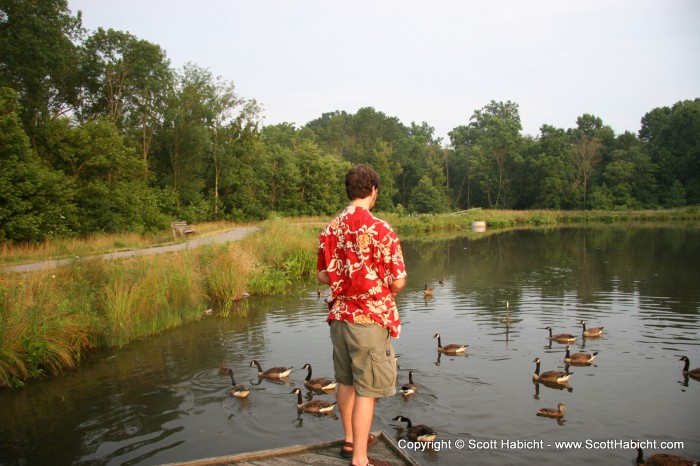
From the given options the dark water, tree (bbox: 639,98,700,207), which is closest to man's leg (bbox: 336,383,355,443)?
the dark water

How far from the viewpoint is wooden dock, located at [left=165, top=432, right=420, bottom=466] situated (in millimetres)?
4820

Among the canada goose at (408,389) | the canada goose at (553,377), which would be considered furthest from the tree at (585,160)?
the canada goose at (408,389)

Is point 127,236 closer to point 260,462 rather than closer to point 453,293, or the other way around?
point 453,293

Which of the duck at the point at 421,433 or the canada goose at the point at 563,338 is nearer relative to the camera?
the duck at the point at 421,433

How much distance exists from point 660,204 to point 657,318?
65.2m

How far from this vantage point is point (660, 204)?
69062mm

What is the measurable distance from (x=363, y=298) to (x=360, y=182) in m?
1.01

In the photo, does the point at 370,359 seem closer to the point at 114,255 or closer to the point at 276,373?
the point at 276,373

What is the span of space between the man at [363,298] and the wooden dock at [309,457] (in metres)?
0.52

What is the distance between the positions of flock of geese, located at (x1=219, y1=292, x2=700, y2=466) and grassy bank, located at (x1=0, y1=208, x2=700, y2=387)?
3.41m

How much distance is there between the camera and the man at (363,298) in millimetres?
4238

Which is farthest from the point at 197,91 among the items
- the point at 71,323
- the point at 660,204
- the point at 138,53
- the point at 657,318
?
the point at 660,204

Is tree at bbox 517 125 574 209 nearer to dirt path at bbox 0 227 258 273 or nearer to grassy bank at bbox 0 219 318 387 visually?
dirt path at bbox 0 227 258 273

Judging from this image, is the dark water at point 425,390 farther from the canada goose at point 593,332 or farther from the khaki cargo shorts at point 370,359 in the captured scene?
the khaki cargo shorts at point 370,359
